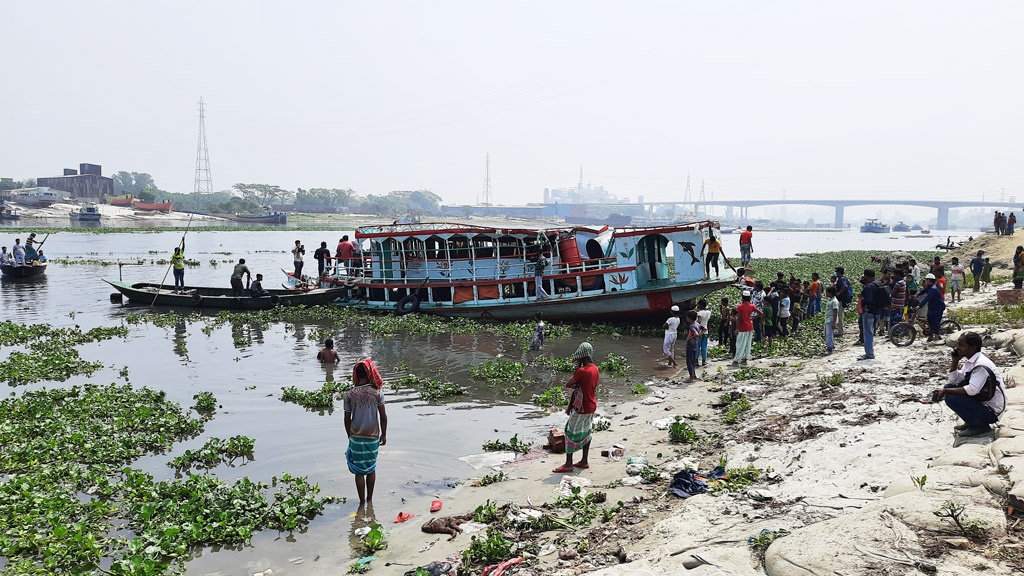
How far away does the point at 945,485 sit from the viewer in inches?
214

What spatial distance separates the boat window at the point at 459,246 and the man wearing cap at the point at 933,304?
1395cm

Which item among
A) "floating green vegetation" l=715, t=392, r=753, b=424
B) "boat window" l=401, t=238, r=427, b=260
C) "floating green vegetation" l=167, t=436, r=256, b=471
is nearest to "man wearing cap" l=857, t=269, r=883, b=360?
"floating green vegetation" l=715, t=392, r=753, b=424

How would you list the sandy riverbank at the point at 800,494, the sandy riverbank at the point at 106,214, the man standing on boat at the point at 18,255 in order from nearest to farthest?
the sandy riverbank at the point at 800,494, the man standing on boat at the point at 18,255, the sandy riverbank at the point at 106,214

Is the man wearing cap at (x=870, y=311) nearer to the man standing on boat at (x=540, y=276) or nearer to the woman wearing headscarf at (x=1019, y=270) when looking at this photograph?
the woman wearing headscarf at (x=1019, y=270)

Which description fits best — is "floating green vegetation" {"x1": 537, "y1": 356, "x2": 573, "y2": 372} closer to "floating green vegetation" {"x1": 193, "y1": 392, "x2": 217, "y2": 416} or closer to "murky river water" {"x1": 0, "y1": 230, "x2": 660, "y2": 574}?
"murky river water" {"x1": 0, "y1": 230, "x2": 660, "y2": 574}

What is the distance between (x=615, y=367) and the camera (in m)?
15.1

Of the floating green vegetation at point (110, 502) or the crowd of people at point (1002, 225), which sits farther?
the crowd of people at point (1002, 225)

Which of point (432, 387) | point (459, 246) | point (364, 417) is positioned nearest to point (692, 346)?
point (432, 387)

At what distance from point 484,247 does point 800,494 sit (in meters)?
16.9

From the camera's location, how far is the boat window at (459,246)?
22.6m

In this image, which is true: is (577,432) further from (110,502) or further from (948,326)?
(948,326)

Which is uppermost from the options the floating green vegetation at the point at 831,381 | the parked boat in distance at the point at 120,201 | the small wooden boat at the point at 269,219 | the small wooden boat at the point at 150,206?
the parked boat in distance at the point at 120,201

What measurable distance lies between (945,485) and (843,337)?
11.9m

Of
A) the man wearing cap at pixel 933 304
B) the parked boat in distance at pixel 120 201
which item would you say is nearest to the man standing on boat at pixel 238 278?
the man wearing cap at pixel 933 304
